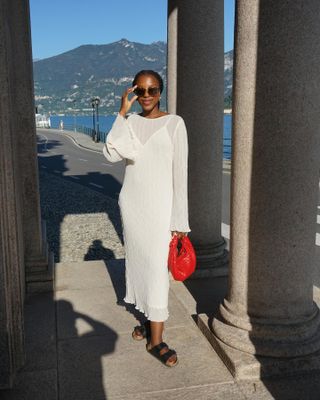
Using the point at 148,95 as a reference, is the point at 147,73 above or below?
above

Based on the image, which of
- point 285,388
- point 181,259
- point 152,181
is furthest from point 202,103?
point 285,388

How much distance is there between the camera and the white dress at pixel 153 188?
3.44 metres

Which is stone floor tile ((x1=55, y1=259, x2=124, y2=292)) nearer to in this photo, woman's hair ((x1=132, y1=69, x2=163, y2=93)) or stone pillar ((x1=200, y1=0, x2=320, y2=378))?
stone pillar ((x1=200, y1=0, x2=320, y2=378))

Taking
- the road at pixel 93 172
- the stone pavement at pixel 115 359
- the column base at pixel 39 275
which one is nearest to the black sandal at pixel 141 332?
the stone pavement at pixel 115 359

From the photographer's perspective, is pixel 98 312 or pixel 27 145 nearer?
pixel 98 312

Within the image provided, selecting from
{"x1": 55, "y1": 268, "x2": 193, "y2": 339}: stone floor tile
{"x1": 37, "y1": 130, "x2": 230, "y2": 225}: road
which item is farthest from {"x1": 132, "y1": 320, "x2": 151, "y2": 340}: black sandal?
{"x1": 37, "y1": 130, "x2": 230, "y2": 225}: road

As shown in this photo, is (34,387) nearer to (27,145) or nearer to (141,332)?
(141,332)

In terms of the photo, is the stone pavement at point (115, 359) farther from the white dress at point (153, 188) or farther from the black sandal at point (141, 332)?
the white dress at point (153, 188)

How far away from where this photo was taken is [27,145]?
5.42m

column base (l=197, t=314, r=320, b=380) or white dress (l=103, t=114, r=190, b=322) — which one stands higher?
white dress (l=103, t=114, r=190, b=322)

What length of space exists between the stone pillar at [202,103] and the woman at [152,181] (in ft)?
6.62

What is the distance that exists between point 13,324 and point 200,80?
3.65 m

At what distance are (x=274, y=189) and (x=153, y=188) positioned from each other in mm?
966

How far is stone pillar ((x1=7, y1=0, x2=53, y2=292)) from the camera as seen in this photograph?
5.21 m
